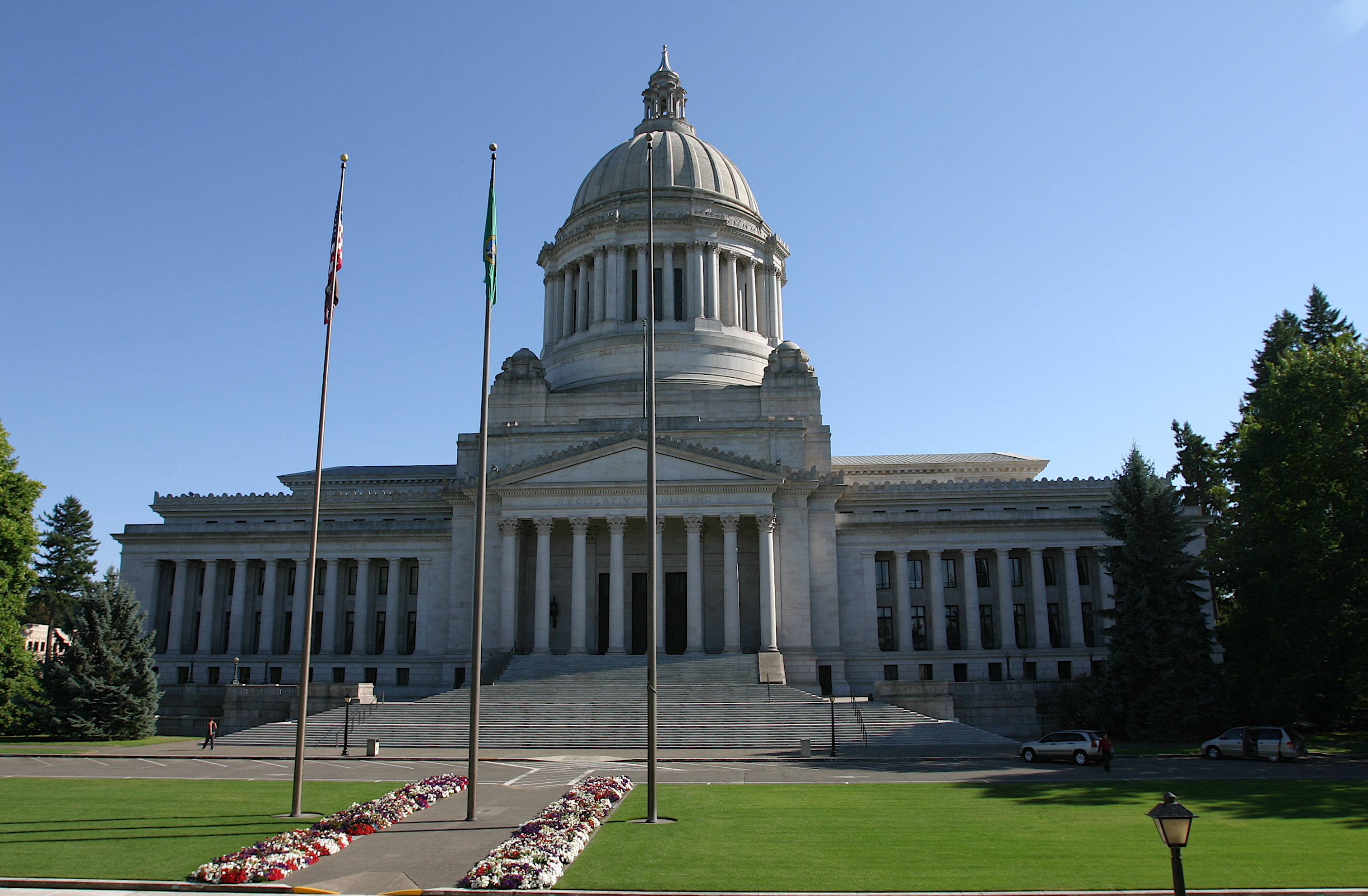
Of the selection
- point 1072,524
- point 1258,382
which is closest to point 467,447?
point 1072,524

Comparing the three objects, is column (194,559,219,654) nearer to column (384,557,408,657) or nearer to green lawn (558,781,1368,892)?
column (384,557,408,657)

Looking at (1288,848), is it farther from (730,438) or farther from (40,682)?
(40,682)

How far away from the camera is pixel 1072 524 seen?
58219 mm

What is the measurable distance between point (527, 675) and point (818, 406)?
80.5 ft

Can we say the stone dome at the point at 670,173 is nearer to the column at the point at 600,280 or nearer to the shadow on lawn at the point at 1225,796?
the column at the point at 600,280

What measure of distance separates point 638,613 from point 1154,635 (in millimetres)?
27056

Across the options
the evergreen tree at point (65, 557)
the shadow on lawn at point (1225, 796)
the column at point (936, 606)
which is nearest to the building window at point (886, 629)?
the column at point (936, 606)

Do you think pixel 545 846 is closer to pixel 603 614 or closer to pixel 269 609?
pixel 603 614

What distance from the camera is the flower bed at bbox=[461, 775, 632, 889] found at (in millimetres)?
15250

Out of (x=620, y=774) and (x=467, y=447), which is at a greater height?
(x=467, y=447)

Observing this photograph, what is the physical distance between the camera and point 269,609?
202 ft

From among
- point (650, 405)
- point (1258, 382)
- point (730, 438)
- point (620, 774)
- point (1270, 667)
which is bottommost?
point (620, 774)

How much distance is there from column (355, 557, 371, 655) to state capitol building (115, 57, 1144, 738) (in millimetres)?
204

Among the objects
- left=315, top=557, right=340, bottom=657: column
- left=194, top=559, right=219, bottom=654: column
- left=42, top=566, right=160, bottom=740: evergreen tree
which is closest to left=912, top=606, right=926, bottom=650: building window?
left=315, top=557, right=340, bottom=657: column
